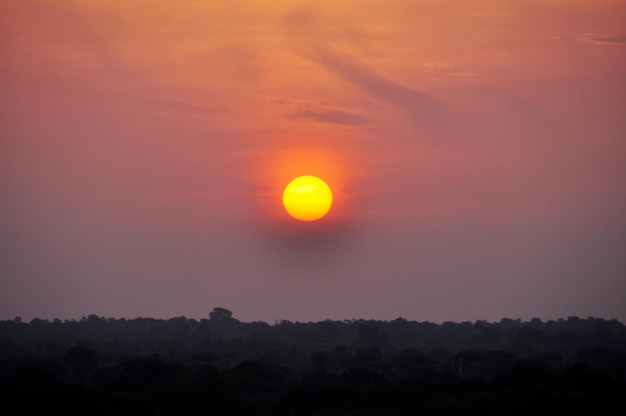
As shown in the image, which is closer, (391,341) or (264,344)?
(264,344)

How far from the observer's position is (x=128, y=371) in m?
92.7

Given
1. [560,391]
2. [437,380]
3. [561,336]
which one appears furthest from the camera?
[561,336]

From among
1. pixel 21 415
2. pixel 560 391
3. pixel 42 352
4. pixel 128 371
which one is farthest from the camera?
pixel 42 352

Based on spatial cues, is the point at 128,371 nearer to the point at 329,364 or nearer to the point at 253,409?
the point at 253,409

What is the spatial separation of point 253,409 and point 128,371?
1986 centimetres

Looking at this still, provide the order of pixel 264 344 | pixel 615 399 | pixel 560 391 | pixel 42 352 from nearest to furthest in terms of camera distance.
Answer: pixel 615 399
pixel 560 391
pixel 42 352
pixel 264 344

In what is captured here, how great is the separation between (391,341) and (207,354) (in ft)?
192

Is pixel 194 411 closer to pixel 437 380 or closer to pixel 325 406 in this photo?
pixel 325 406

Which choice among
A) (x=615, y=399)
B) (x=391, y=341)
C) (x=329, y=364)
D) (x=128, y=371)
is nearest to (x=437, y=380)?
(x=615, y=399)

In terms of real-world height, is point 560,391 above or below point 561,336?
below

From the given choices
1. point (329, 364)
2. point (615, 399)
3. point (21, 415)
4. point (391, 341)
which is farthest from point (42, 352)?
point (615, 399)

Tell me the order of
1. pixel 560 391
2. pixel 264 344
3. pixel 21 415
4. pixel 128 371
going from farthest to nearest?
pixel 264 344 < pixel 128 371 < pixel 560 391 < pixel 21 415

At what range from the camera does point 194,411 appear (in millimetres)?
75375

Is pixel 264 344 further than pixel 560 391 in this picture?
Yes
